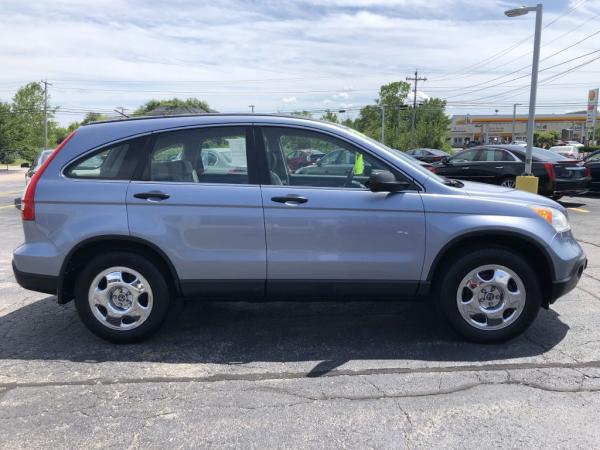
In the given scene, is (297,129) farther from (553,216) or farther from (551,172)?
(551,172)

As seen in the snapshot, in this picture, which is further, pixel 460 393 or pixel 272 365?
pixel 272 365

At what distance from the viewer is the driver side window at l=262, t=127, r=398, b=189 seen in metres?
4.18

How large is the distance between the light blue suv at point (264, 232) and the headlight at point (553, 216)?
0.06 ft

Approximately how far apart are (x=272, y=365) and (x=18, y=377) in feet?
5.85

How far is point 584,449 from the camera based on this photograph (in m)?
2.81

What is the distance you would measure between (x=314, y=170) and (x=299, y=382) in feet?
5.53

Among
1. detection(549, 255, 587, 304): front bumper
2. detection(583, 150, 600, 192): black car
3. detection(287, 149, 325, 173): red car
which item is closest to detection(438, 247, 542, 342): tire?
detection(549, 255, 587, 304): front bumper

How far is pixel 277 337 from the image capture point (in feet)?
14.6

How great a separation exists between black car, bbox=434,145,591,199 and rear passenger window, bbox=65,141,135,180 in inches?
454

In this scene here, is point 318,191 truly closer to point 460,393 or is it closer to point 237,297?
point 237,297

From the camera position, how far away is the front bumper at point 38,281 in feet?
13.6

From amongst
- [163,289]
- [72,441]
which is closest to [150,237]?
[163,289]

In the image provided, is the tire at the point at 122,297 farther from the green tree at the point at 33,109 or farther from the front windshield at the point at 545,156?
the green tree at the point at 33,109

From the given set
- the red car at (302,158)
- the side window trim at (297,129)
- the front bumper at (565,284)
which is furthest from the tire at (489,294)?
the red car at (302,158)
